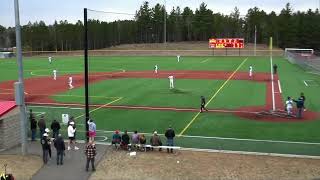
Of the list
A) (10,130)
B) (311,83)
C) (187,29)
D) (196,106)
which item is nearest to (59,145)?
(10,130)

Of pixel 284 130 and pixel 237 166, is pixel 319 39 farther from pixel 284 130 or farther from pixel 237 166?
pixel 237 166

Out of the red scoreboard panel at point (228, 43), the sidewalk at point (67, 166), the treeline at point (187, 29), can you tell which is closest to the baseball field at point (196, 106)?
the sidewalk at point (67, 166)

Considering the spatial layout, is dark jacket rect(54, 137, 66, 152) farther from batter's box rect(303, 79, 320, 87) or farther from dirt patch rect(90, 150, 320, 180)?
batter's box rect(303, 79, 320, 87)

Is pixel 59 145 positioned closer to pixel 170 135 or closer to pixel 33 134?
pixel 33 134

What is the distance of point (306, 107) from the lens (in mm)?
32938

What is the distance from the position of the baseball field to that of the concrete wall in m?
3.06

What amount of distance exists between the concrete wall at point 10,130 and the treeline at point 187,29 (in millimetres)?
82220

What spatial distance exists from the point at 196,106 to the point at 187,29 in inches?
4896

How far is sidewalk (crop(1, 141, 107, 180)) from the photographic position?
57.5 ft

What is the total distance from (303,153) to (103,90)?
82.5 feet

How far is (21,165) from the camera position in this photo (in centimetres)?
1891

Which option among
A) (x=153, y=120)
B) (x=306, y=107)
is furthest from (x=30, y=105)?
(x=306, y=107)

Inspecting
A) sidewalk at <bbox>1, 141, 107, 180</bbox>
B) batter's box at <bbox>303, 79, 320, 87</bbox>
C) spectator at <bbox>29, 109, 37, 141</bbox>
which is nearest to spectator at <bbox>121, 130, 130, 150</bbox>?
sidewalk at <bbox>1, 141, 107, 180</bbox>

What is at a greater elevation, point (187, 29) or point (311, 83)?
point (187, 29)
